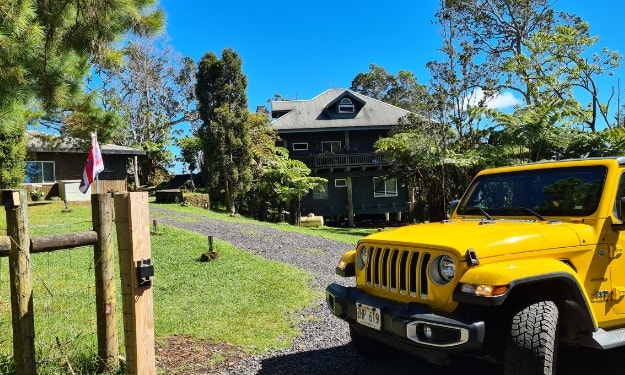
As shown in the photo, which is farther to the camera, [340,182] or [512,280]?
[340,182]

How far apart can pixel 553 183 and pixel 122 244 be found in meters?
3.79

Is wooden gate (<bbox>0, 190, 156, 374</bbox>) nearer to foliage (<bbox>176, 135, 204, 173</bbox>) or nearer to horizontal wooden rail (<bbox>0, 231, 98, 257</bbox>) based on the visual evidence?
horizontal wooden rail (<bbox>0, 231, 98, 257</bbox>)

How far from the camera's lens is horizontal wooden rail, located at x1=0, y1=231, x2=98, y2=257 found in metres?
3.38

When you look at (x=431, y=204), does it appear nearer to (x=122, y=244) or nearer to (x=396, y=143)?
(x=396, y=143)

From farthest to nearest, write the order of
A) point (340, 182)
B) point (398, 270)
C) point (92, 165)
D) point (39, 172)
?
point (340, 182) → point (39, 172) → point (92, 165) → point (398, 270)

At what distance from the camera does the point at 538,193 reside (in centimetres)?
448

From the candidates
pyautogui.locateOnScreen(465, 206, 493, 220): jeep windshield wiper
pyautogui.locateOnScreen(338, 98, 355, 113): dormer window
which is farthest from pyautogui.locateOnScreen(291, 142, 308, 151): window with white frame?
pyautogui.locateOnScreen(465, 206, 493, 220): jeep windshield wiper

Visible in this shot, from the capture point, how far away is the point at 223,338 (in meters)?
5.35

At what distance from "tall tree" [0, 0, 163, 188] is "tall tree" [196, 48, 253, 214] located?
1716 centimetres

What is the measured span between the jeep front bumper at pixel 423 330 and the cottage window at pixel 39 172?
76.4 ft

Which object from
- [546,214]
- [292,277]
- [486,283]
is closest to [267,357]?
[486,283]

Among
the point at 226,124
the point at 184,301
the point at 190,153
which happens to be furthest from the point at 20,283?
the point at 190,153

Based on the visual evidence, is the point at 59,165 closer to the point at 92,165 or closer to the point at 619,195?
the point at 92,165

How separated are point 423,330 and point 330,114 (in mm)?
29544
